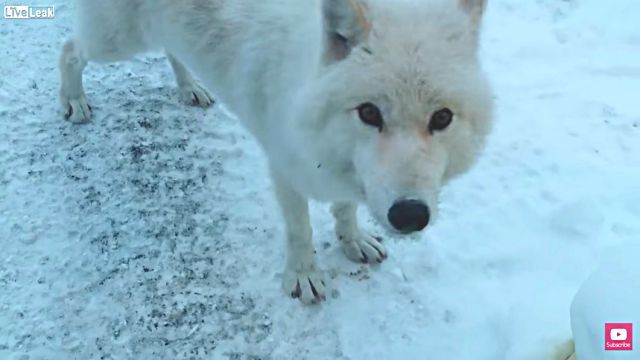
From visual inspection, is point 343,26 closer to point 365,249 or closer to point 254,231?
point 365,249

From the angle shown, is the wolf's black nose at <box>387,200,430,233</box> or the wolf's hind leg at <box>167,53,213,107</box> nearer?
the wolf's black nose at <box>387,200,430,233</box>

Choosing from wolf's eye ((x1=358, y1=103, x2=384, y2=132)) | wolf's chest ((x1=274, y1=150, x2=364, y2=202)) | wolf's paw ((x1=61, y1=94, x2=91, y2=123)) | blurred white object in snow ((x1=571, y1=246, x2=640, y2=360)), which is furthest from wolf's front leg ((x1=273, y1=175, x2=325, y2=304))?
wolf's paw ((x1=61, y1=94, x2=91, y2=123))

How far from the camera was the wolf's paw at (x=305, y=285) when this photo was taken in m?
3.40

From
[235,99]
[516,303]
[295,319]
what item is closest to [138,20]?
[235,99]

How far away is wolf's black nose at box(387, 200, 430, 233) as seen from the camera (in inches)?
87.1

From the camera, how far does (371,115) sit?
2312 mm

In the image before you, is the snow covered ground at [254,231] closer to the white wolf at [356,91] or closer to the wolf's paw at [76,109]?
the wolf's paw at [76,109]

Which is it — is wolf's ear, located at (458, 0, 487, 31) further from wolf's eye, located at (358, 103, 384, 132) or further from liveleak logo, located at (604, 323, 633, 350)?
liveleak logo, located at (604, 323, 633, 350)

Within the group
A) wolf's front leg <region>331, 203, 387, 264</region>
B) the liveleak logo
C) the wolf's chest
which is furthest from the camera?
wolf's front leg <region>331, 203, 387, 264</region>

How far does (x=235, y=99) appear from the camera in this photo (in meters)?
3.35

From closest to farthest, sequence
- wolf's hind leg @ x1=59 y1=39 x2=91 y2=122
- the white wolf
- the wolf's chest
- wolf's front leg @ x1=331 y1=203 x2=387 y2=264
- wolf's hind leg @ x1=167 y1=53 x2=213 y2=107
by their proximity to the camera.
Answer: the white wolf → the wolf's chest → wolf's front leg @ x1=331 y1=203 x2=387 y2=264 → wolf's hind leg @ x1=59 y1=39 x2=91 y2=122 → wolf's hind leg @ x1=167 y1=53 x2=213 y2=107

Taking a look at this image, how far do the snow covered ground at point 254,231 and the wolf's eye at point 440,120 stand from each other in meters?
1.16

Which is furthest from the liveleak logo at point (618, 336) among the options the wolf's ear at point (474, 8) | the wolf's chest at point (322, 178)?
the wolf's ear at point (474, 8)

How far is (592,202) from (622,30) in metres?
1.96
